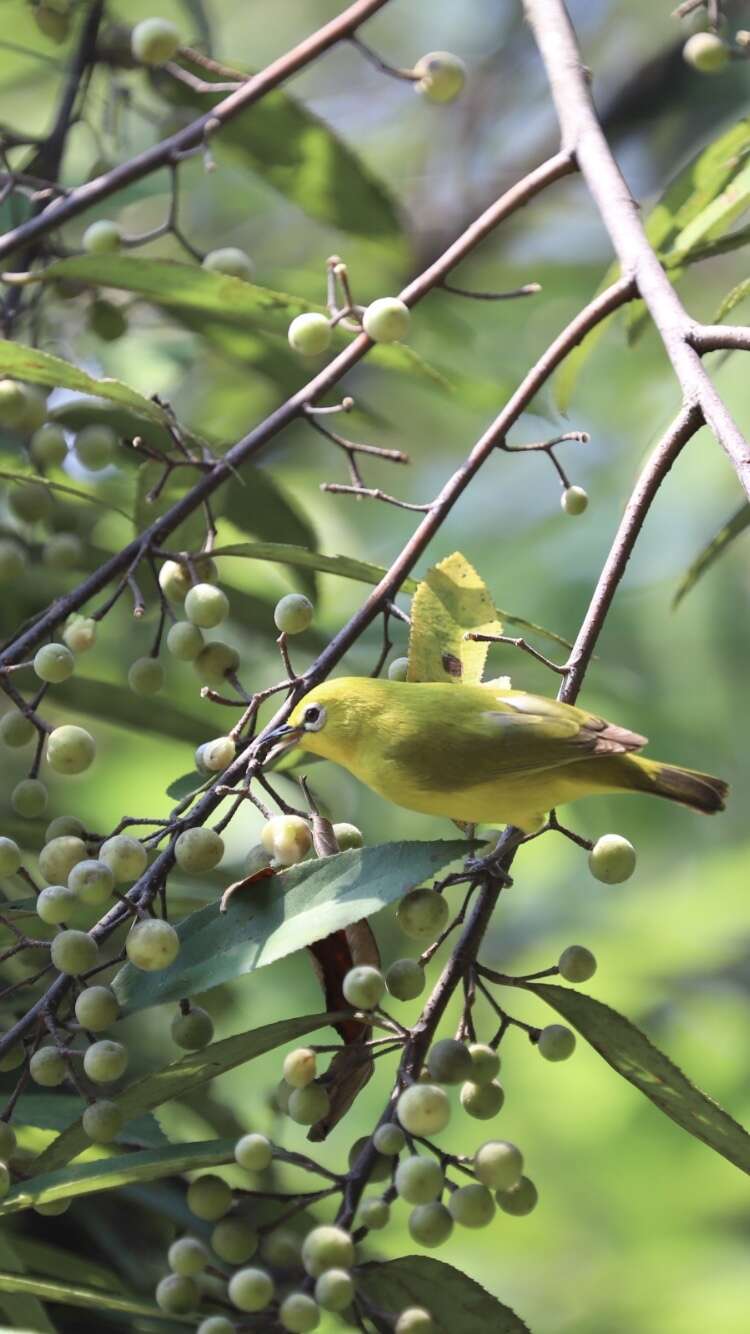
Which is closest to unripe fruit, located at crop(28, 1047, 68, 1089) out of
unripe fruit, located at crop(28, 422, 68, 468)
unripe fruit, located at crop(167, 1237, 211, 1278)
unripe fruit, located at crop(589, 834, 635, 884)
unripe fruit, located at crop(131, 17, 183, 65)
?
unripe fruit, located at crop(167, 1237, 211, 1278)

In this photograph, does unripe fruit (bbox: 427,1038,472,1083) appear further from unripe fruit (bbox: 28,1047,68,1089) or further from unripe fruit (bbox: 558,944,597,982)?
unripe fruit (bbox: 28,1047,68,1089)

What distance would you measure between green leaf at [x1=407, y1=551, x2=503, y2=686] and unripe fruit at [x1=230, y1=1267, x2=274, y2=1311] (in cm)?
34

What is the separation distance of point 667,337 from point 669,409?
5.66 ft

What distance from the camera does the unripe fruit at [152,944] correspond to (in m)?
0.82

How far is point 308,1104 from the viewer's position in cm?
83

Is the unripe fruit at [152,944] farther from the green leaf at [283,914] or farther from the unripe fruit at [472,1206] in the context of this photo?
the unripe fruit at [472,1206]

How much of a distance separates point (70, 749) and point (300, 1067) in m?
0.31

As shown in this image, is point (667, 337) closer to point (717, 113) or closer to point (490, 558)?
point (490, 558)

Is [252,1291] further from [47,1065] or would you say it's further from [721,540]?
[721,540]

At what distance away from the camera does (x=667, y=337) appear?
3.02 feet

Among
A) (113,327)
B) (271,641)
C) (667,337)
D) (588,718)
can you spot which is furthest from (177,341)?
(588,718)

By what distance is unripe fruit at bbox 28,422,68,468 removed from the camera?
1.43 meters

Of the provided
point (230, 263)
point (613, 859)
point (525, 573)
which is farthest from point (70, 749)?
point (525, 573)

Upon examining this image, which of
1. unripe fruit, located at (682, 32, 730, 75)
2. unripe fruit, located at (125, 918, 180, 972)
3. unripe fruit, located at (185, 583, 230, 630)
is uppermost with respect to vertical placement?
unripe fruit, located at (682, 32, 730, 75)
